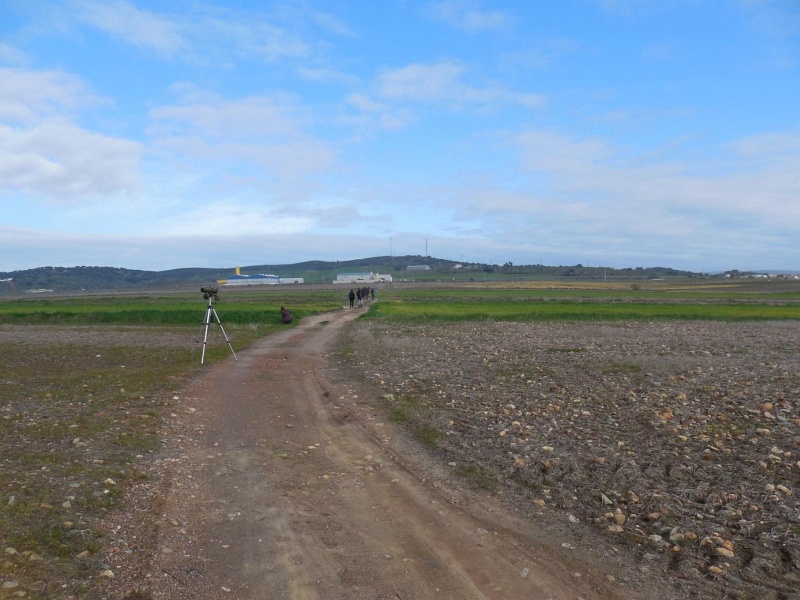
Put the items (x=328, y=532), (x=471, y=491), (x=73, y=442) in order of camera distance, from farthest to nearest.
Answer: (x=73, y=442)
(x=471, y=491)
(x=328, y=532)

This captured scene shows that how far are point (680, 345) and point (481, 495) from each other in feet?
62.8

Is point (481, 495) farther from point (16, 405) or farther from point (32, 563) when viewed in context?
point (16, 405)

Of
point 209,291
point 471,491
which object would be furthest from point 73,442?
point 209,291

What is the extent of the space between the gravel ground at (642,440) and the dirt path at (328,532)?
929mm

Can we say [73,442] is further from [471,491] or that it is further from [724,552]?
[724,552]

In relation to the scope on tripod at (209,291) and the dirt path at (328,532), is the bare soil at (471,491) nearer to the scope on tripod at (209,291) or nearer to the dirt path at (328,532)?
the dirt path at (328,532)

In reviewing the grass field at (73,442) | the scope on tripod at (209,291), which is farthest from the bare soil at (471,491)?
the scope on tripod at (209,291)

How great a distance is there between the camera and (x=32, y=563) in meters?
5.67

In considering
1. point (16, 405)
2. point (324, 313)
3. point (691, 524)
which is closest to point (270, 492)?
point (691, 524)

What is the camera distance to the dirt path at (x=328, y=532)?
18.0 feet

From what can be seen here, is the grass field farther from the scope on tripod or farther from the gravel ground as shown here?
the gravel ground

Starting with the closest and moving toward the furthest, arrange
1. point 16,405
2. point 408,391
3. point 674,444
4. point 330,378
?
point 674,444 → point 16,405 → point 408,391 → point 330,378

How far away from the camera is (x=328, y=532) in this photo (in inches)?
260

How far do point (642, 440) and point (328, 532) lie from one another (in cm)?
617
